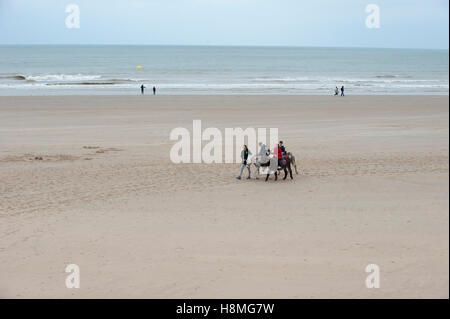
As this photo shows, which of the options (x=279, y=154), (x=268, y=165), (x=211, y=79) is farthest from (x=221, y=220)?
(x=211, y=79)

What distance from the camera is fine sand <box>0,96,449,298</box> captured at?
7777mm

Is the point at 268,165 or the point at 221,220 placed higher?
the point at 268,165

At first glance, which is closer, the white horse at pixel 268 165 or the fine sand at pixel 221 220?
the fine sand at pixel 221 220

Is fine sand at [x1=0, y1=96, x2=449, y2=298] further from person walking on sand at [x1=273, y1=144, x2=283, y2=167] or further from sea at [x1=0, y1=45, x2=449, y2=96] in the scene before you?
sea at [x1=0, y1=45, x2=449, y2=96]

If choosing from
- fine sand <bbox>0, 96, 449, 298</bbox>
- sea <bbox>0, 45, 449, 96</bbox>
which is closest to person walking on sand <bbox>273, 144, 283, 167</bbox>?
fine sand <bbox>0, 96, 449, 298</bbox>

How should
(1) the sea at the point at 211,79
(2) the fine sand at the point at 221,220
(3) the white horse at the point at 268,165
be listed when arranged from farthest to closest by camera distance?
(1) the sea at the point at 211,79, (3) the white horse at the point at 268,165, (2) the fine sand at the point at 221,220

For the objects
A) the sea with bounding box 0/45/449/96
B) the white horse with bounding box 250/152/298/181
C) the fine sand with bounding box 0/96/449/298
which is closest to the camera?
the fine sand with bounding box 0/96/449/298

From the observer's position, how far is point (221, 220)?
11.3 meters

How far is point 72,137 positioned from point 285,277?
18330 millimetres

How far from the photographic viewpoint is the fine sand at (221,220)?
7.78 meters

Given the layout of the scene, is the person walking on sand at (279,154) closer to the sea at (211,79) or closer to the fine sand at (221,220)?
the fine sand at (221,220)

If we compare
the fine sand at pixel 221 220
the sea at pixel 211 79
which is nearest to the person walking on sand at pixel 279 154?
the fine sand at pixel 221 220

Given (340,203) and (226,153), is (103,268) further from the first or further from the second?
(226,153)

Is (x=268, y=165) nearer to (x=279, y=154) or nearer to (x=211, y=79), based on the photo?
(x=279, y=154)
